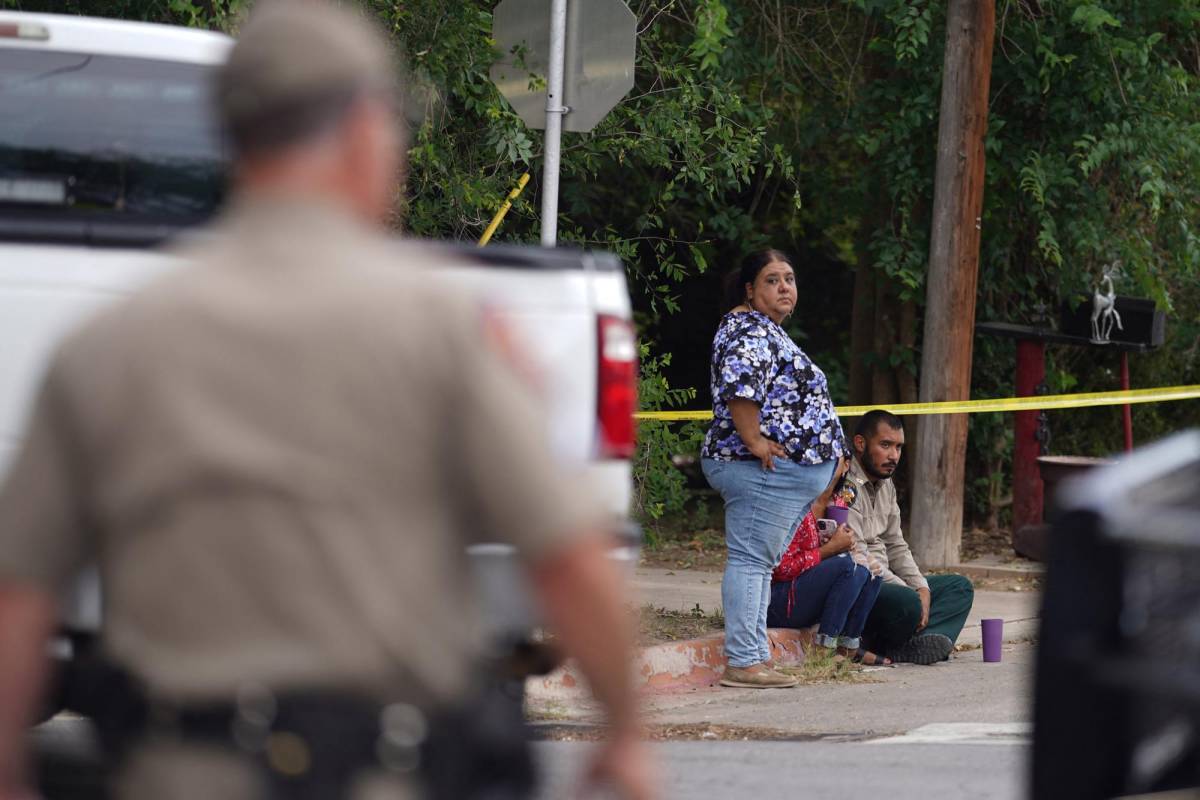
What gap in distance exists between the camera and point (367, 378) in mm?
2117

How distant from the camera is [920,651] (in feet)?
29.9

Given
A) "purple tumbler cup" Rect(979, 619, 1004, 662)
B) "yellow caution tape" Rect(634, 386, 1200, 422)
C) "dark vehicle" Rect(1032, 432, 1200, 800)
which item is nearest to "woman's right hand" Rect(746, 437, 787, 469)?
"purple tumbler cup" Rect(979, 619, 1004, 662)

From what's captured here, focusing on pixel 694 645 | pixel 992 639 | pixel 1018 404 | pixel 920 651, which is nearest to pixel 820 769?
pixel 694 645

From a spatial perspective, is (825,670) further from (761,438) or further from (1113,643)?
(1113,643)

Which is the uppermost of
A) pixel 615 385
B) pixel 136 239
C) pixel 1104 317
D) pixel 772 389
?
pixel 136 239

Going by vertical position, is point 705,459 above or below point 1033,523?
above

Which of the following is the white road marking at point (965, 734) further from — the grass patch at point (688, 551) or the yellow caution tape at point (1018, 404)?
the grass patch at point (688, 551)

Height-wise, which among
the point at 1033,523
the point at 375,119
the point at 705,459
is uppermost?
the point at 375,119

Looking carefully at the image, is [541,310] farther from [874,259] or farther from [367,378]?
[874,259]

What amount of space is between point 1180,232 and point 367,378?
12659 millimetres

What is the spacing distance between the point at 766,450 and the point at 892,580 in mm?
1539

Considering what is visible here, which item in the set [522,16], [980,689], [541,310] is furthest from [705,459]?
[541,310]

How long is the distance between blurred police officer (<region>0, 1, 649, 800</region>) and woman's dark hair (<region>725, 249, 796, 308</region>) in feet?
19.6

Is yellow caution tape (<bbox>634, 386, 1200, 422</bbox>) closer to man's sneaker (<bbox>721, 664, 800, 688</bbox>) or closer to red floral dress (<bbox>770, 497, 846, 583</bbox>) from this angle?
red floral dress (<bbox>770, 497, 846, 583</bbox>)
